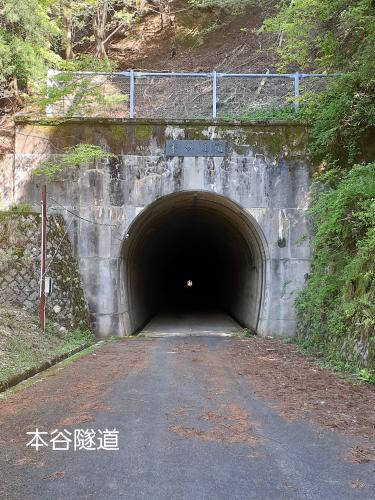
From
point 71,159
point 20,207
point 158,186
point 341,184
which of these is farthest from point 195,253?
point 341,184

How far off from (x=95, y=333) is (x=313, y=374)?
5.94m

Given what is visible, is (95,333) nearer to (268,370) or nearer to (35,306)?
(35,306)

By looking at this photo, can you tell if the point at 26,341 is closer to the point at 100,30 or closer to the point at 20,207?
the point at 20,207

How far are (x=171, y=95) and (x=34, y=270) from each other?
24.4ft

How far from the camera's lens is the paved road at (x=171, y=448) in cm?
322

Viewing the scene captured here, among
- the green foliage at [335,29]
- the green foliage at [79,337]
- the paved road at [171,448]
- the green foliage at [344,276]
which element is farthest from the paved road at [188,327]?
the green foliage at [335,29]

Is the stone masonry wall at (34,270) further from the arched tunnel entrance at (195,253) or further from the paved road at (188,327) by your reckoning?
the paved road at (188,327)

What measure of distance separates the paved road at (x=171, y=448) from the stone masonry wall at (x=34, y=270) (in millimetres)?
4018

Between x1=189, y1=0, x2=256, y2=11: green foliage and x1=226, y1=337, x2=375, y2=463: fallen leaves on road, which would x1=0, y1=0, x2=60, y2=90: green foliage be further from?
x1=189, y1=0, x2=256, y2=11: green foliage

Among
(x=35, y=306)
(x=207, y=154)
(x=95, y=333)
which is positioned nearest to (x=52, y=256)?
(x=35, y=306)

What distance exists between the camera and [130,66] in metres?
24.0

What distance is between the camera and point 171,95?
49.6 feet

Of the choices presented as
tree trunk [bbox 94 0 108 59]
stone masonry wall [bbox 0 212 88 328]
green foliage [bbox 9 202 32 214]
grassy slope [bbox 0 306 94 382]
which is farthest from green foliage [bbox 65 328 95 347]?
tree trunk [bbox 94 0 108 59]

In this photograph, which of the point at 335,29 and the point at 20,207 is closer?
the point at 335,29
